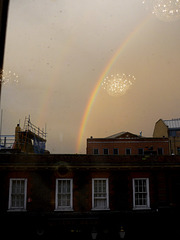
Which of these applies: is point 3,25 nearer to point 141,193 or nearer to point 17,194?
point 17,194

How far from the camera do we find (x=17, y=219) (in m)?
14.3

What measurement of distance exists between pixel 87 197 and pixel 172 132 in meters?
48.1

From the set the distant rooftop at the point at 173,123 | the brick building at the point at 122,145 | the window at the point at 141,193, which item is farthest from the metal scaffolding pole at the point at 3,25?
the distant rooftop at the point at 173,123

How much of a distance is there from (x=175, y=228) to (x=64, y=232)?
21.2 ft

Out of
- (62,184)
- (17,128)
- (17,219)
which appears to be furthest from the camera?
(17,128)

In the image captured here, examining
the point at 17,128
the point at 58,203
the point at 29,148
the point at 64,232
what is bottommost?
the point at 64,232

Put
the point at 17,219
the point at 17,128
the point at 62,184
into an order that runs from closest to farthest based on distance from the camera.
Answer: the point at 17,219
the point at 62,184
the point at 17,128

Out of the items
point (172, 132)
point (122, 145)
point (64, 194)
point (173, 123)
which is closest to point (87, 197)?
point (64, 194)

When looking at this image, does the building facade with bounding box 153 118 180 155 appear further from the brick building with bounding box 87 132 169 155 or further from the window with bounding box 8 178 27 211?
the window with bounding box 8 178 27 211

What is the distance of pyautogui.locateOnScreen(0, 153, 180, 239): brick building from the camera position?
14398 mm

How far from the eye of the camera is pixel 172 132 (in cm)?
5950

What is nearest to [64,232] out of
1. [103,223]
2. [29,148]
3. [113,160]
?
[103,223]

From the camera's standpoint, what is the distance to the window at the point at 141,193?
15.6 metres

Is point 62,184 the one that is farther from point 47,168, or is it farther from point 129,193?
point 129,193
